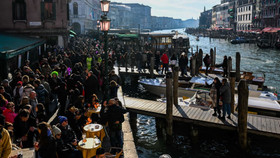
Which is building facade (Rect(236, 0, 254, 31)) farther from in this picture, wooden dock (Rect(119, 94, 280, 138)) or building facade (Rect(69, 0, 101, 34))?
wooden dock (Rect(119, 94, 280, 138))

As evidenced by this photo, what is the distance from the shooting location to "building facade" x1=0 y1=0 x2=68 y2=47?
20.5 metres

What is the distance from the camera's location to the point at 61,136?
6234 millimetres

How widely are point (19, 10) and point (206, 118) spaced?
54.7 ft

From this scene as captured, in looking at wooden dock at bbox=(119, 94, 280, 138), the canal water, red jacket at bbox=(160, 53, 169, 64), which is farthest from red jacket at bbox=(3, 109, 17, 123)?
red jacket at bbox=(160, 53, 169, 64)

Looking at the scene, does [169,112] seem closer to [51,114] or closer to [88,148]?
[51,114]

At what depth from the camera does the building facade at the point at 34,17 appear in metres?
20.5

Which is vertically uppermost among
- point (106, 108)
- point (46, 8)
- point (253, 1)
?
point (253, 1)

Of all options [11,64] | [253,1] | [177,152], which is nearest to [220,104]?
[177,152]

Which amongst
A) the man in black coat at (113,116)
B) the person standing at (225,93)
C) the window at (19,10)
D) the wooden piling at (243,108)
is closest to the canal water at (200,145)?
the wooden piling at (243,108)

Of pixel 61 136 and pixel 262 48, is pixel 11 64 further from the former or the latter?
pixel 262 48

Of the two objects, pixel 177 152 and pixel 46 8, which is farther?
pixel 46 8

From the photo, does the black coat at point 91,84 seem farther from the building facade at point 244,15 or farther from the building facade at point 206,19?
the building facade at point 206,19

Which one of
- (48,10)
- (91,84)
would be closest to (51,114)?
(91,84)

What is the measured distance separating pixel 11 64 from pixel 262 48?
5186 cm
